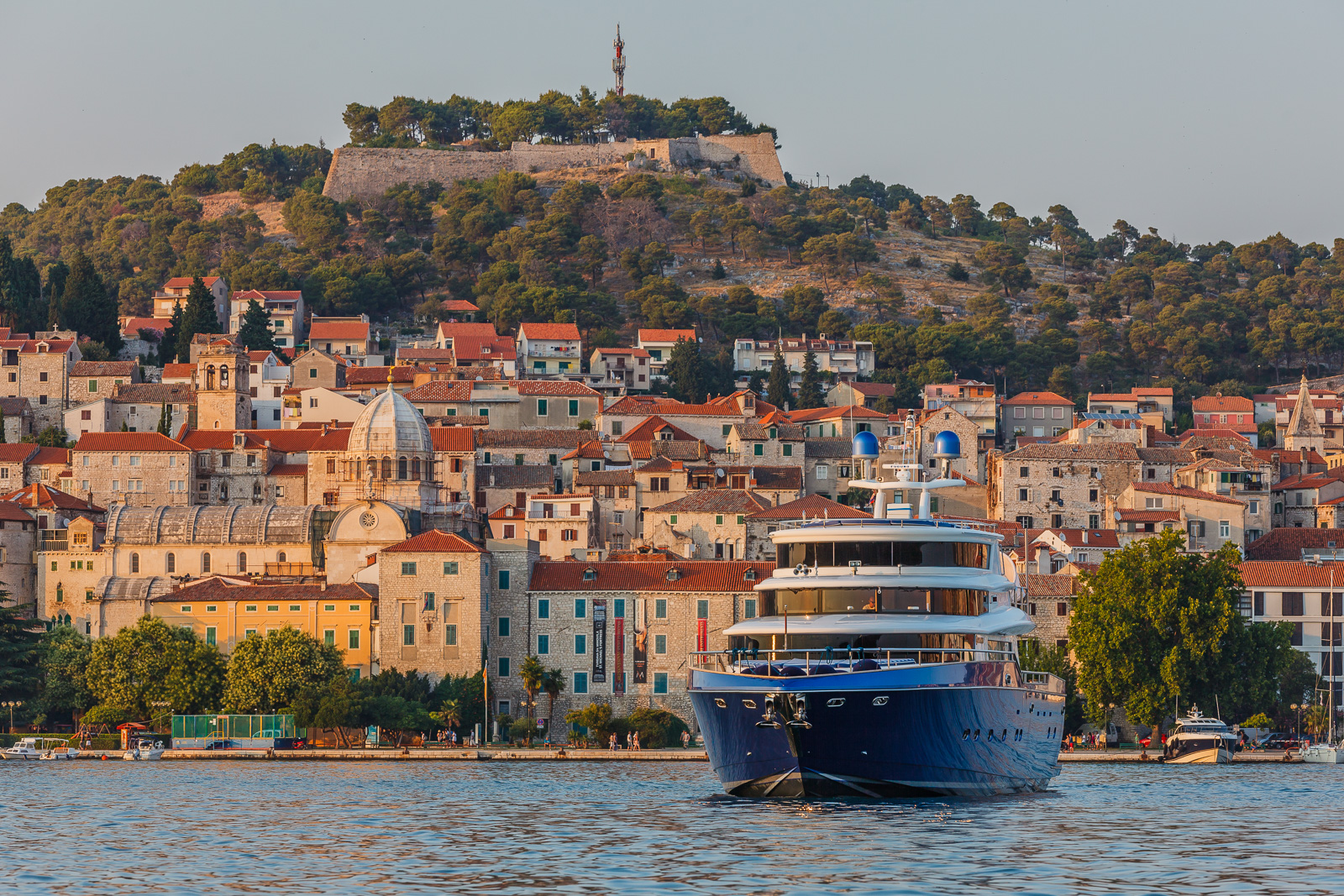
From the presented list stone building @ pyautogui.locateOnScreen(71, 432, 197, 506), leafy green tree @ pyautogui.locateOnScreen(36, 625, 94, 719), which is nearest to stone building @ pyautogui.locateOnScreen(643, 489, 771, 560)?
stone building @ pyautogui.locateOnScreen(71, 432, 197, 506)

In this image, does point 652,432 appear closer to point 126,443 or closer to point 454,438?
point 454,438

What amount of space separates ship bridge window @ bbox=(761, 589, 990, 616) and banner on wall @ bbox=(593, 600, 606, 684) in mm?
31997

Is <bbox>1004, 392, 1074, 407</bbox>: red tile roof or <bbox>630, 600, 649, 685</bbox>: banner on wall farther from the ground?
<bbox>1004, 392, 1074, 407</bbox>: red tile roof

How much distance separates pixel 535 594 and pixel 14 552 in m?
27.2

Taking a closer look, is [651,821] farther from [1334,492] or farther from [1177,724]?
[1334,492]

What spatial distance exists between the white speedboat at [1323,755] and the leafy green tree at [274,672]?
34322 millimetres

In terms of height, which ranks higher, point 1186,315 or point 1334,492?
point 1186,315

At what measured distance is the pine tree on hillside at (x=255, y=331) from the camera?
12950 centimetres

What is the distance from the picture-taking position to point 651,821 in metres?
41.6

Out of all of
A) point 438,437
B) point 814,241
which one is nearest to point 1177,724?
point 438,437

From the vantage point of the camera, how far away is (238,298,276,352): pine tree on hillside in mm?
129500

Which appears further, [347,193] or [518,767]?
[347,193]

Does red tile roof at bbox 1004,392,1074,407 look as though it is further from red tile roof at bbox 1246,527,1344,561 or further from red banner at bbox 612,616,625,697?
red banner at bbox 612,616,625,697

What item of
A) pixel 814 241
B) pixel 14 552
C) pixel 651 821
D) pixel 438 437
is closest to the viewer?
pixel 651 821
